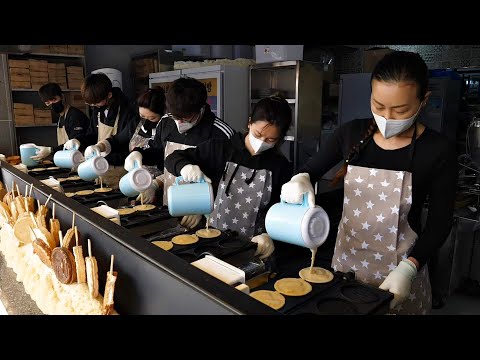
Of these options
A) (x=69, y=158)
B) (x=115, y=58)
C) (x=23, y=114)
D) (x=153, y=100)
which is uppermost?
(x=115, y=58)

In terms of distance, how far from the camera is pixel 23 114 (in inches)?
223

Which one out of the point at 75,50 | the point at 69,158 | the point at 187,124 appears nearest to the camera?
the point at 187,124

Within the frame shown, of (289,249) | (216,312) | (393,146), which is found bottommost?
(289,249)

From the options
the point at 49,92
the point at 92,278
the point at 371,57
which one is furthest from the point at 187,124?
the point at 371,57

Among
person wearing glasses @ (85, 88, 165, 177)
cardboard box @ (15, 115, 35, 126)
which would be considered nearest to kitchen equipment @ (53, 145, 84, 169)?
person wearing glasses @ (85, 88, 165, 177)

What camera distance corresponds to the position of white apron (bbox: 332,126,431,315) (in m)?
1.59

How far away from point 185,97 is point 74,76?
4457 millimetres

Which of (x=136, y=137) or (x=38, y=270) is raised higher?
(x=136, y=137)

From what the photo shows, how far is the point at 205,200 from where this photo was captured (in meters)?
1.67

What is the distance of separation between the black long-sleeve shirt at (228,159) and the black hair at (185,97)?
0.23m

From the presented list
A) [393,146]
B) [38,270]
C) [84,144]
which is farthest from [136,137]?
[393,146]

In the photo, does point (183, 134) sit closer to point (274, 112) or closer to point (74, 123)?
point (274, 112)
